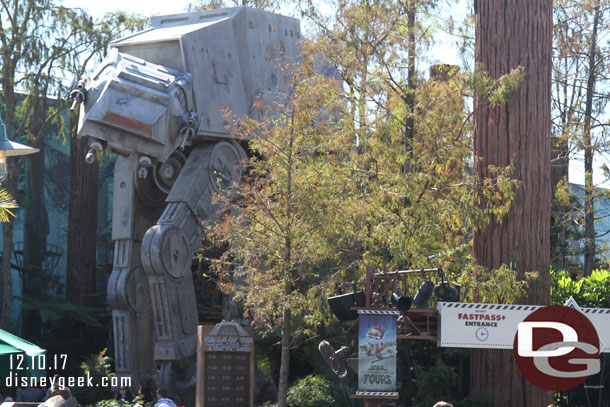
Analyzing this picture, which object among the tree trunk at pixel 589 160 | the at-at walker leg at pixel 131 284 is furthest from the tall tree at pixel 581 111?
the at-at walker leg at pixel 131 284

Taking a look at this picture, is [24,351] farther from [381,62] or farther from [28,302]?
[28,302]

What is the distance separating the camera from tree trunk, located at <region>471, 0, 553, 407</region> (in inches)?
645

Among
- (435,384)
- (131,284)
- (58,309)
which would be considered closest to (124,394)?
(131,284)

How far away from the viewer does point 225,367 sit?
1459cm

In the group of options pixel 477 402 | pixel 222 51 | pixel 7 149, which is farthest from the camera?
pixel 222 51

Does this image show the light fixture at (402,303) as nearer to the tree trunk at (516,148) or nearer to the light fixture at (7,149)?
the tree trunk at (516,148)

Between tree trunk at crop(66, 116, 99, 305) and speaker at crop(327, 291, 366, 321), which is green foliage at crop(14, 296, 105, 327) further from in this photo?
speaker at crop(327, 291, 366, 321)

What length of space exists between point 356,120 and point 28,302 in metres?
15.9

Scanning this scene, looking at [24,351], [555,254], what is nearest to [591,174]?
[555,254]

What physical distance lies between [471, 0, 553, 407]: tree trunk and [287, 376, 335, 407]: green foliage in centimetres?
285

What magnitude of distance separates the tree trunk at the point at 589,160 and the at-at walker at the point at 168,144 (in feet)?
24.1

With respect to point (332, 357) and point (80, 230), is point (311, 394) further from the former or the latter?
point (80, 230)

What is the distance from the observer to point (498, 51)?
662 inches

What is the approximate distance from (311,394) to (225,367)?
3.84 m
